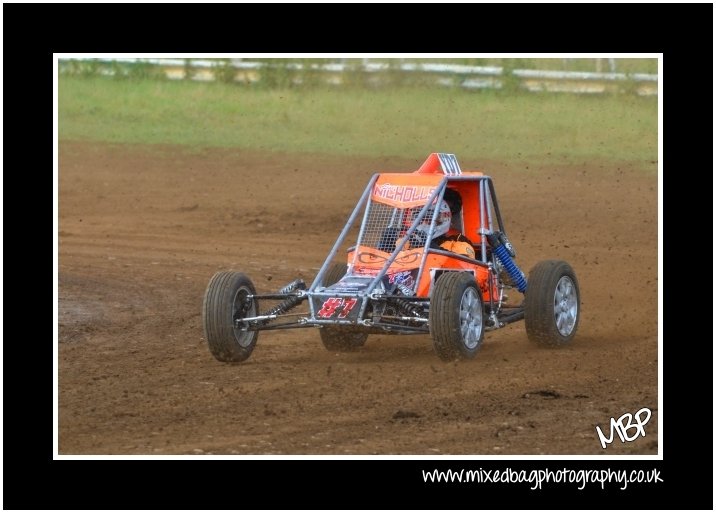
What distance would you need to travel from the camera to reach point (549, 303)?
1165cm

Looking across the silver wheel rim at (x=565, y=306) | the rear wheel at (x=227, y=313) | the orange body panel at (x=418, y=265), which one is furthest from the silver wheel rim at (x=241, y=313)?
the silver wheel rim at (x=565, y=306)

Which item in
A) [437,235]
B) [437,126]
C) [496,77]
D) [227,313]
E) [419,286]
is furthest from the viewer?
[496,77]

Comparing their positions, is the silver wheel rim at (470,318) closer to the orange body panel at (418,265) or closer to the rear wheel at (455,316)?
the rear wheel at (455,316)

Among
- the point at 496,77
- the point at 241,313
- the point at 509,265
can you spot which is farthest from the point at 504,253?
the point at 496,77

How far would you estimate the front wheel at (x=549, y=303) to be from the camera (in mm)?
11648

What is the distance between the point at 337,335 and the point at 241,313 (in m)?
1.09

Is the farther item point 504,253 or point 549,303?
point 504,253

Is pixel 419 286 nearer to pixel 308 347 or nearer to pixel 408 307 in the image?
pixel 408 307

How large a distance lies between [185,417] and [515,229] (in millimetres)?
9914

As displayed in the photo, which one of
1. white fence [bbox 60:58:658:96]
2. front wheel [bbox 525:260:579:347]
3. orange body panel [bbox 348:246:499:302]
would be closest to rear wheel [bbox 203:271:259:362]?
orange body panel [bbox 348:246:499:302]

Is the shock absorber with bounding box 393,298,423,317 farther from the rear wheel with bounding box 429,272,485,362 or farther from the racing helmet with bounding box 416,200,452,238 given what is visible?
the racing helmet with bounding box 416,200,452,238

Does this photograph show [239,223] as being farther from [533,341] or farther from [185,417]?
[185,417]

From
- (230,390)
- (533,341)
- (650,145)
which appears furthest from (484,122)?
(230,390)

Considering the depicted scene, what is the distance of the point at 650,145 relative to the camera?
23328 mm
